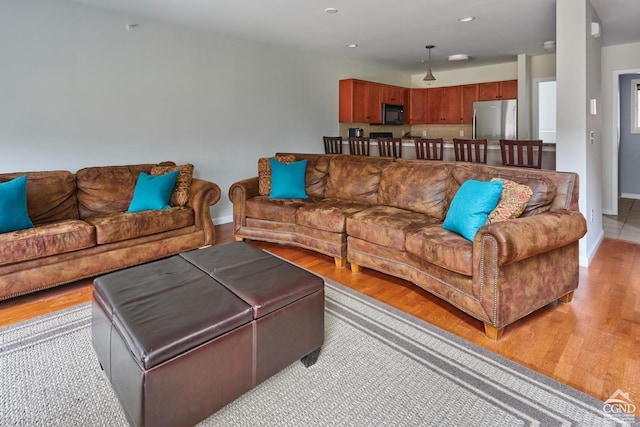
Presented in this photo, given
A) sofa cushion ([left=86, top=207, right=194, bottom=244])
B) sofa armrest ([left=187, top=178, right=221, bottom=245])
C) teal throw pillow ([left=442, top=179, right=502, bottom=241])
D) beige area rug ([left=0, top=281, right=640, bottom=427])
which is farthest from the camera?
sofa armrest ([left=187, top=178, right=221, bottom=245])

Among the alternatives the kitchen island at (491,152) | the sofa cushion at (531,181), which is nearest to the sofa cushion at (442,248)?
the sofa cushion at (531,181)

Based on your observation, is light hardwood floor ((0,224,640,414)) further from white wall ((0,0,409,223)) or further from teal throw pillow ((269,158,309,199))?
white wall ((0,0,409,223))

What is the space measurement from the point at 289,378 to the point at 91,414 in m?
0.86

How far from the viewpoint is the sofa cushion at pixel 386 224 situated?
2.77 m

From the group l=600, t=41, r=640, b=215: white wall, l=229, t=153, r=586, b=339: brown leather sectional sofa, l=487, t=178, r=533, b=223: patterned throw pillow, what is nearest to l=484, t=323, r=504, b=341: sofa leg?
l=229, t=153, r=586, b=339: brown leather sectional sofa

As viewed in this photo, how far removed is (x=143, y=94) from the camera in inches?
165

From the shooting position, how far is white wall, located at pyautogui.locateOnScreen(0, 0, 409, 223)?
342 centimetres

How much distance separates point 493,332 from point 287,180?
2.58 metres

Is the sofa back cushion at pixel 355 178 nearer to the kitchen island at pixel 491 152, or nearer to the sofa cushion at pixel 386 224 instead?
the sofa cushion at pixel 386 224

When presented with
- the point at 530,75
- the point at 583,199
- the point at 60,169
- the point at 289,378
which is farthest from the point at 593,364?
the point at 530,75

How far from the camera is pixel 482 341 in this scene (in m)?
2.15

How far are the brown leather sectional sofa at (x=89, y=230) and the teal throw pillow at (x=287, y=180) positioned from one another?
0.64 m

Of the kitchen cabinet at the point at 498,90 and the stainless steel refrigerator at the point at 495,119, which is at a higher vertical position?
the kitchen cabinet at the point at 498,90

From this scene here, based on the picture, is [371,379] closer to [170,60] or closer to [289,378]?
[289,378]
